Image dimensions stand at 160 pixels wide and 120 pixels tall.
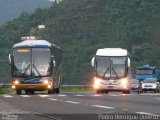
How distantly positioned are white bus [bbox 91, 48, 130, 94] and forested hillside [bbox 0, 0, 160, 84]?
6705 cm

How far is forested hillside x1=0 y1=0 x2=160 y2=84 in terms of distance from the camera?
4722 inches

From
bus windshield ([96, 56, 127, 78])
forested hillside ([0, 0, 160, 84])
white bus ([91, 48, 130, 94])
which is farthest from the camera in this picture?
forested hillside ([0, 0, 160, 84])

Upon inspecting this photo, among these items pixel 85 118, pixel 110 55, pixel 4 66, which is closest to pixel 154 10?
pixel 4 66

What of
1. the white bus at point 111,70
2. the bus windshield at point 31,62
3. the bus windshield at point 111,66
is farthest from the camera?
the bus windshield at point 111,66

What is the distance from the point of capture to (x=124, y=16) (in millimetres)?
128125

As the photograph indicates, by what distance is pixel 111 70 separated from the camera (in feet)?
142

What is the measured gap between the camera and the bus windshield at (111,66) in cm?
4319

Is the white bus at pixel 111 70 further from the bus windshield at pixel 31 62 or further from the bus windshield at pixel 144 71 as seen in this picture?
the bus windshield at pixel 144 71

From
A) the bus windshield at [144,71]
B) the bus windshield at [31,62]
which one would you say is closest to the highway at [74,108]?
the bus windshield at [31,62]

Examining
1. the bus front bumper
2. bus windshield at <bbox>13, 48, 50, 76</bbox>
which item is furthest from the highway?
bus windshield at <bbox>13, 48, 50, 76</bbox>

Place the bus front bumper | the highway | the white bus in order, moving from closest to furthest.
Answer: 1. the highway
2. the bus front bumper
3. the white bus

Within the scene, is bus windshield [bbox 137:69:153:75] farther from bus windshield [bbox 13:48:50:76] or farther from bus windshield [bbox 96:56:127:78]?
bus windshield [bbox 13:48:50:76]

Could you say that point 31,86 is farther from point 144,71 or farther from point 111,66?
point 144,71

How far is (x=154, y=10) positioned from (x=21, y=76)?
89.6 metres
